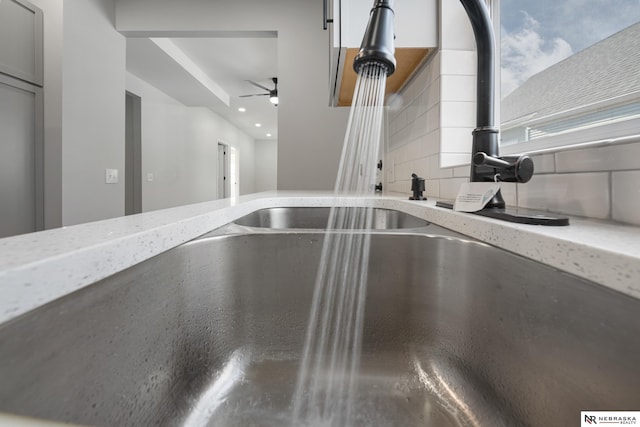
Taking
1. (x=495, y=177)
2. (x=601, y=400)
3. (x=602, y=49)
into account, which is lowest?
(x=601, y=400)

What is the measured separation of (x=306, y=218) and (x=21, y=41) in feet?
6.67

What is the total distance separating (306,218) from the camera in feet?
3.70

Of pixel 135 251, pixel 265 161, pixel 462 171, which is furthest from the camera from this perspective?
pixel 265 161

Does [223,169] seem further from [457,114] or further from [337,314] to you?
[337,314]

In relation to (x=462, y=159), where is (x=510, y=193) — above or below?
below

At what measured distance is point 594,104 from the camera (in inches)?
23.6

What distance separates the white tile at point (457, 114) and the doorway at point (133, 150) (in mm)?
3699

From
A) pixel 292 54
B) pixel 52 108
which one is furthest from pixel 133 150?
pixel 292 54

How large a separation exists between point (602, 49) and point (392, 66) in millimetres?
467

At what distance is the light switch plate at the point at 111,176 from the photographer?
215cm

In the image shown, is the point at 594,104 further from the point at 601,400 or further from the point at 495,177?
the point at 601,400

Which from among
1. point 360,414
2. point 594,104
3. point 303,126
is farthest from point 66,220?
point 594,104

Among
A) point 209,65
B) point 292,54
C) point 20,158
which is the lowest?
point 20,158

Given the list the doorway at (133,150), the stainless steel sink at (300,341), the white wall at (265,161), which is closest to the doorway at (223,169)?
the white wall at (265,161)
